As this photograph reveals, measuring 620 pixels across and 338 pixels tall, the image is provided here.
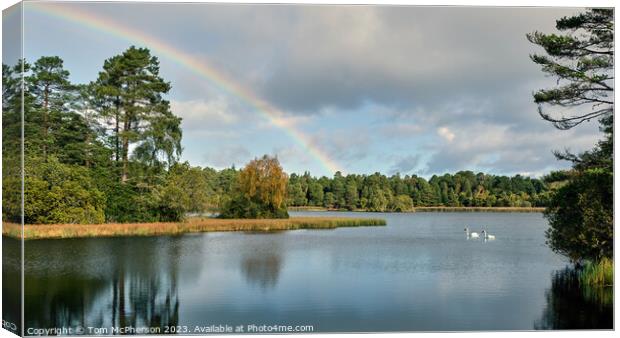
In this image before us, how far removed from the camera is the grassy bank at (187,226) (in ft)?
60.4

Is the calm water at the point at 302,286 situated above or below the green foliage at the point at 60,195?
below

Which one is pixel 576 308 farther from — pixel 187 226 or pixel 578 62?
pixel 187 226

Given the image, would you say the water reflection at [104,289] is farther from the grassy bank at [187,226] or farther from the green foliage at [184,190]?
the green foliage at [184,190]

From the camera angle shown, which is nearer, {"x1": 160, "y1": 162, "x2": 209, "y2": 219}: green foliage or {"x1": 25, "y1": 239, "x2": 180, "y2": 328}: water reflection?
{"x1": 25, "y1": 239, "x2": 180, "y2": 328}: water reflection

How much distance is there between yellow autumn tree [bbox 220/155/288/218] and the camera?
23219 millimetres

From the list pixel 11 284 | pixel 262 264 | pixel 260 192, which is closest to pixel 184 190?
pixel 260 192

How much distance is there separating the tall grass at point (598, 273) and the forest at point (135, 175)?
2076 millimetres

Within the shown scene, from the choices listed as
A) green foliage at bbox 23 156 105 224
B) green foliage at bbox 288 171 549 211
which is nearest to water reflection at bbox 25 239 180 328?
green foliage at bbox 23 156 105 224

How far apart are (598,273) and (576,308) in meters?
1.72

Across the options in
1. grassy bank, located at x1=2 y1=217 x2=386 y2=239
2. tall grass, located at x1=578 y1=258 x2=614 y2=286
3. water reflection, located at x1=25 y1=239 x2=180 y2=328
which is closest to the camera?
water reflection, located at x1=25 y1=239 x2=180 y2=328

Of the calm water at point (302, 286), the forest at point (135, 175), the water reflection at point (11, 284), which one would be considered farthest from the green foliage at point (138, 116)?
the water reflection at point (11, 284)

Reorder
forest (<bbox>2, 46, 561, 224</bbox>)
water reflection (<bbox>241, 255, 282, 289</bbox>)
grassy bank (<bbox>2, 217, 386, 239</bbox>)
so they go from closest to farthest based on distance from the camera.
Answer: water reflection (<bbox>241, 255, 282, 289</bbox>) < forest (<bbox>2, 46, 561, 224</bbox>) < grassy bank (<bbox>2, 217, 386, 239</bbox>)

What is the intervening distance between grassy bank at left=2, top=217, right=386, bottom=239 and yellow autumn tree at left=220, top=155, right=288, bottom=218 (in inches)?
18.3

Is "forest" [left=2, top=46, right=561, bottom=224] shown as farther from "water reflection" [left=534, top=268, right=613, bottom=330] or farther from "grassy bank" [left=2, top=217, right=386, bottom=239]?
"water reflection" [left=534, top=268, right=613, bottom=330]
